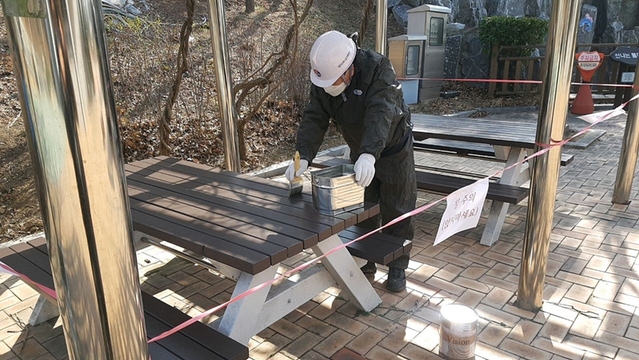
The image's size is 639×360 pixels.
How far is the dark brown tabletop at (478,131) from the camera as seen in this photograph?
159 inches

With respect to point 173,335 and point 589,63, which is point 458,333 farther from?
point 589,63

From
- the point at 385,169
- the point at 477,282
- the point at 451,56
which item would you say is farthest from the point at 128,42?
the point at 451,56

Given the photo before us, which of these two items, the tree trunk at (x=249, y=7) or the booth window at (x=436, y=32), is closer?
the booth window at (x=436, y=32)

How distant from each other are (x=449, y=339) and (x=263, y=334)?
3.47ft

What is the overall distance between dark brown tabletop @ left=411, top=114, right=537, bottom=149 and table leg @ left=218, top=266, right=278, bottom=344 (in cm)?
264

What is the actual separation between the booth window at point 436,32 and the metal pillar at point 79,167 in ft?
36.5

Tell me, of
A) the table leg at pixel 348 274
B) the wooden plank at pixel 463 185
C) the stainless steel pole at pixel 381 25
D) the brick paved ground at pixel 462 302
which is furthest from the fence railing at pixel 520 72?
the table leg at pixel 348 274

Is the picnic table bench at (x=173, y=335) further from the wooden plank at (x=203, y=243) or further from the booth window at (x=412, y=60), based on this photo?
the booth window at (x=412, y=60)

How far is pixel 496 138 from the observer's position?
161 inches

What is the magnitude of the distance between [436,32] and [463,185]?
8414 mm

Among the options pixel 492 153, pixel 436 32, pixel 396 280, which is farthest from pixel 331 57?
pixel 436 32

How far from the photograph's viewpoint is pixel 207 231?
2.27m

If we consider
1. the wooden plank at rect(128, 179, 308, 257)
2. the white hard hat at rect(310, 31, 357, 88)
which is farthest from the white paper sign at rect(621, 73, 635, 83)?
the wooden plank at rect(128, 179, 308, 257)

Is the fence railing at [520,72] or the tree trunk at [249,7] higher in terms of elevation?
the tree trunk at [249,7]
